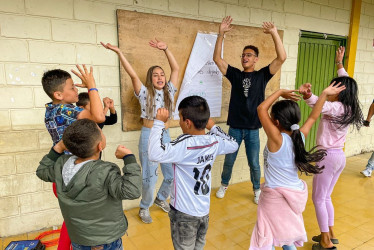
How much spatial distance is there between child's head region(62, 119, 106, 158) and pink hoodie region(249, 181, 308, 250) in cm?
117

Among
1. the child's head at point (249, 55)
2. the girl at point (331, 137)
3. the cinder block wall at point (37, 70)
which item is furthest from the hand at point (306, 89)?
the cinder block wall at point (37, 70)

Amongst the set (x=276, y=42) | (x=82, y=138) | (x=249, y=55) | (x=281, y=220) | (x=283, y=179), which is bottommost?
(x=281, y=220)

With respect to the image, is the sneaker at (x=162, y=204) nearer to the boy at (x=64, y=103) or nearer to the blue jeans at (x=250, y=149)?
the blue jeans at (x=250, y=149)

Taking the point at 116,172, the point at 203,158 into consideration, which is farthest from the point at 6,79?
the point at 203,158

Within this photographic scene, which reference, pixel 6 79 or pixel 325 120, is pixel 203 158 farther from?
pixel 6 79

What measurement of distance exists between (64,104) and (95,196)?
71 cm

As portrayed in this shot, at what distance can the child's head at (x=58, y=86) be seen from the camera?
174 centimetres

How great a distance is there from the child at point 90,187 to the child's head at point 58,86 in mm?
500

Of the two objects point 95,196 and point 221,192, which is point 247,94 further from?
point 95,196

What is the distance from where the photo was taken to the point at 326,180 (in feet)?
7.43

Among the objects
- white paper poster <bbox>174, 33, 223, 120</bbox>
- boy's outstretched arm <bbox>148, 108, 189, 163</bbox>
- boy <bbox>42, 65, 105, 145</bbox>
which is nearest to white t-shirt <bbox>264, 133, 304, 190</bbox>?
boy's outstretched arm <bbox>148, 108, 189, 163</bbox>

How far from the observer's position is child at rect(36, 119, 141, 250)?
133 centimetres

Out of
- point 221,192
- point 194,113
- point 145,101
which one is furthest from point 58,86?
point 221,192

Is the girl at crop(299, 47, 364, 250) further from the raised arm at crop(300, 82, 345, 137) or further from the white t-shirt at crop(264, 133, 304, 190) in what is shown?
the white t-shirt at crop(264, 133, 304, 190)
